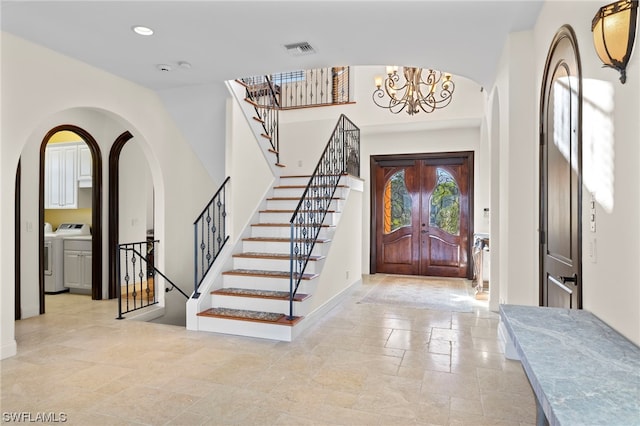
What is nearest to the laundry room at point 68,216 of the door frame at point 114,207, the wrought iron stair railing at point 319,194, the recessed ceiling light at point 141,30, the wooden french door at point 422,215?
the door frame at point 114,207

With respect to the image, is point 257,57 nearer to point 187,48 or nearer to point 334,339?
point 187,48

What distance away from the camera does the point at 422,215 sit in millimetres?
7543

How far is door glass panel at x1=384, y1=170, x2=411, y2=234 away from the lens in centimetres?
768

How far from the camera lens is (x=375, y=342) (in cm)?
365

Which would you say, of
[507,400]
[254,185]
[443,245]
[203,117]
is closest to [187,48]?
[203,117]

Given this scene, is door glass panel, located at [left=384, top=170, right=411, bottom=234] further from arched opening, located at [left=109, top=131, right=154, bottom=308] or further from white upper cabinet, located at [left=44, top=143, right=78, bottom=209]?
white upper cabinet, located at [left=44, top=143, right=78, bottom=209]

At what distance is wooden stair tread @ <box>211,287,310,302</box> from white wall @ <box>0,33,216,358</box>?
118 centimetres

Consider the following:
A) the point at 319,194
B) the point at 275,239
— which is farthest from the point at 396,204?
the point at 275,239

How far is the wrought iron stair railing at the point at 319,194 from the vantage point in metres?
4.19

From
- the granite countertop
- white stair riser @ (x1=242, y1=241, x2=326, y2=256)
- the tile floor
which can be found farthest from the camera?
white stair riser @ (x1=242, y1=241, x2=326, y2=256)

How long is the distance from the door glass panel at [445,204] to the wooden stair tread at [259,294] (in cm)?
417

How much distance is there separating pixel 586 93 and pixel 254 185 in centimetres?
417

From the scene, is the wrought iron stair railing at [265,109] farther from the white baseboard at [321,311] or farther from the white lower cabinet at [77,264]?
the white lower cabinet at [77,264]

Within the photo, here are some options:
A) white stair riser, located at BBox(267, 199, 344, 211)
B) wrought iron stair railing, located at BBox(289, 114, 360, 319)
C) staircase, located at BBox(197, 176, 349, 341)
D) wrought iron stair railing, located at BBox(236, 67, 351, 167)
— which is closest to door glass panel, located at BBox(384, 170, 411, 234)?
wrought iron stair railing, located at BBox(289, 114, 360, 319)
